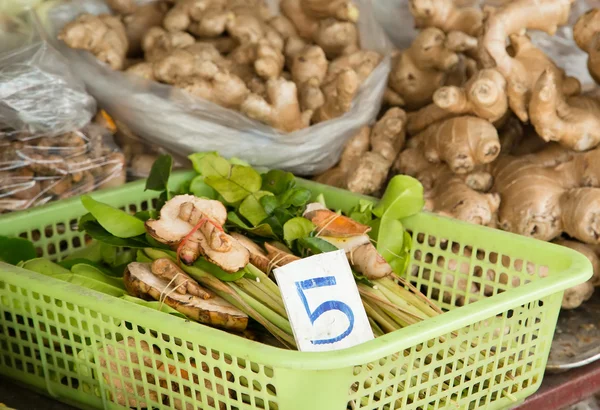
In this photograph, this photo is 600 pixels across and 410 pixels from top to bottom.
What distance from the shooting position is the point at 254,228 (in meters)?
1.20

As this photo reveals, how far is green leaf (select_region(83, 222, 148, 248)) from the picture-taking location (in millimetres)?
1175

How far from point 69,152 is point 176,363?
2.20 feet

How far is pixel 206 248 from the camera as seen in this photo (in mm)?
1065

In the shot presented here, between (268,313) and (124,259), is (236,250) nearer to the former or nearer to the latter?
(268,313)

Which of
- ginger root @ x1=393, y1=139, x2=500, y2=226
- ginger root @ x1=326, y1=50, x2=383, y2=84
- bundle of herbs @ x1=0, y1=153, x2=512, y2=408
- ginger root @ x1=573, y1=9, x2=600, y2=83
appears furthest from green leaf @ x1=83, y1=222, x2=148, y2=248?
ginger root @ x1=573, y1=9, x2=600, y2=83

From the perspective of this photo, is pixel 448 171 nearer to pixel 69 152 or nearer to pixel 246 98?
pixel 246 98

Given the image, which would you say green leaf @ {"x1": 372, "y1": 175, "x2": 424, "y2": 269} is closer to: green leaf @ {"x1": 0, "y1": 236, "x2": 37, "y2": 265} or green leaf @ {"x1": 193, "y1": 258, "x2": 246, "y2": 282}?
green leaf @ {"x1": 193, "y1": 258, "x2": 246, "y2": 282}

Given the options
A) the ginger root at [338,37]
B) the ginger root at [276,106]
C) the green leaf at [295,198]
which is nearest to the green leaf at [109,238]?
the green leaf at [295,198]

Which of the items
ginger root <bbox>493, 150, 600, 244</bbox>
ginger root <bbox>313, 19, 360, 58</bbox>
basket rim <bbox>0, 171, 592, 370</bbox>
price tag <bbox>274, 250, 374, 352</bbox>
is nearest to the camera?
basket rim <bbox>0, 171, 592, 370</bbox>

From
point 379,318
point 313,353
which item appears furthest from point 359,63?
point 313,353

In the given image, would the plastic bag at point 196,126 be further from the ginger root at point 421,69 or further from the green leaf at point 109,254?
the green leaf at point 109,254

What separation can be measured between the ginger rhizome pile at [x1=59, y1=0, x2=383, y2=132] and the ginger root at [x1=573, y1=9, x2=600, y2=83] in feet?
1.35

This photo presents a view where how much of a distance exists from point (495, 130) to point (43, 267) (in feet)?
2.81

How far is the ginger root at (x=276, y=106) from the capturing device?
1.57m
